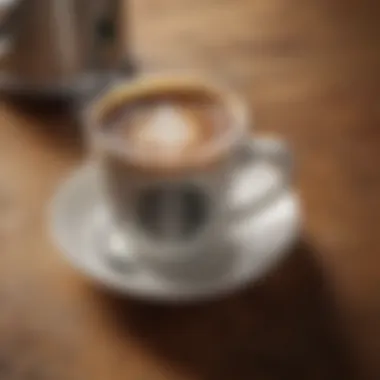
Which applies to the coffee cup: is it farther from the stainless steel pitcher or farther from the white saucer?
the stainless steel pitcher

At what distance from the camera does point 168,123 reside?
667 millimetres

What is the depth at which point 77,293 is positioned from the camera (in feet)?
2.10

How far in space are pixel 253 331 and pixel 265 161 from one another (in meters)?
0.11

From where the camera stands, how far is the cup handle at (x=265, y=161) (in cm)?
65

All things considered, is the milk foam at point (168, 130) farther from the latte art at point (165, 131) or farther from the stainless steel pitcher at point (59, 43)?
the stainless steel pitcher at point (59, 43)

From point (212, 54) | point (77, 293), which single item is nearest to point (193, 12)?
point (212, 54)

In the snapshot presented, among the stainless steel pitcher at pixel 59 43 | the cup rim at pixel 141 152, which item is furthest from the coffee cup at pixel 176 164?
the stainless steel pitcher at pixel 59 43

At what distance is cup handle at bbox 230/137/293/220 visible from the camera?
655mm

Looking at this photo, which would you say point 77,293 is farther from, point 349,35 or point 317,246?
point 349,35

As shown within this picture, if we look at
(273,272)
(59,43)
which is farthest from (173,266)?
(59,43)

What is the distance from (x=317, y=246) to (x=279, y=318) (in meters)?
0.07

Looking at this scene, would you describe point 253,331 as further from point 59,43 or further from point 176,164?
point 59,43

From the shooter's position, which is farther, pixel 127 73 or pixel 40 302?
pixel 127 73

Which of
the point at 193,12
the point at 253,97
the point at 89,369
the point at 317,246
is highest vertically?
the point at 193,12
